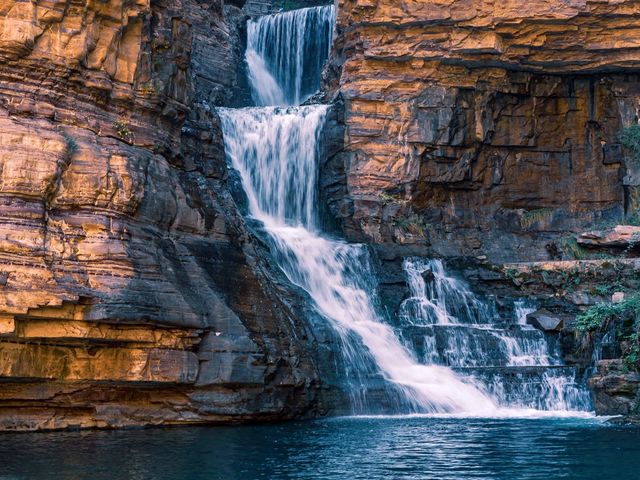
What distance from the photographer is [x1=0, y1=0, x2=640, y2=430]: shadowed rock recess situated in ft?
65.6

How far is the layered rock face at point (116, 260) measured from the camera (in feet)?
64.2

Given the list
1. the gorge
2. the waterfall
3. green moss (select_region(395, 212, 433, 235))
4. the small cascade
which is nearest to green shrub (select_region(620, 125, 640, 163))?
the gorge

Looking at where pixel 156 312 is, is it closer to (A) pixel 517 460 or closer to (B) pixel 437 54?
(A) pixel 517 460

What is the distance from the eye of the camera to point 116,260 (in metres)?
20.4

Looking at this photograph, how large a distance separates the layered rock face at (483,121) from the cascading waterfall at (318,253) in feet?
5.66

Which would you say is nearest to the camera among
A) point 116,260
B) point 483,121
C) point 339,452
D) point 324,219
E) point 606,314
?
point 339,452

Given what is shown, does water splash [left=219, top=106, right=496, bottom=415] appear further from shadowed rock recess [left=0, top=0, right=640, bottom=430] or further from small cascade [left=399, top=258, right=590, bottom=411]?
shadowed rock recess [left=0, top=0, right=640, bottom=430]

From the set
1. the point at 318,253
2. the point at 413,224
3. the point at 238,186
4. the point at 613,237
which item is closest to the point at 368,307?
the point at 318,253

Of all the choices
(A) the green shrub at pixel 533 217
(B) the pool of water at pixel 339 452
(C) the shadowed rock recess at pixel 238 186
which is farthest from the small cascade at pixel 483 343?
(A) the green shrub at pixel 533 217

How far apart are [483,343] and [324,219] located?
9778 mm

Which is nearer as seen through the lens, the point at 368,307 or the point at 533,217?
the point at 368,307

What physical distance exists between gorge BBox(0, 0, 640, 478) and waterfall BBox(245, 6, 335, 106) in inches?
4.4

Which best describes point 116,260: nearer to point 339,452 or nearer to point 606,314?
point 339,452

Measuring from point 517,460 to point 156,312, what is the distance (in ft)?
28.8
